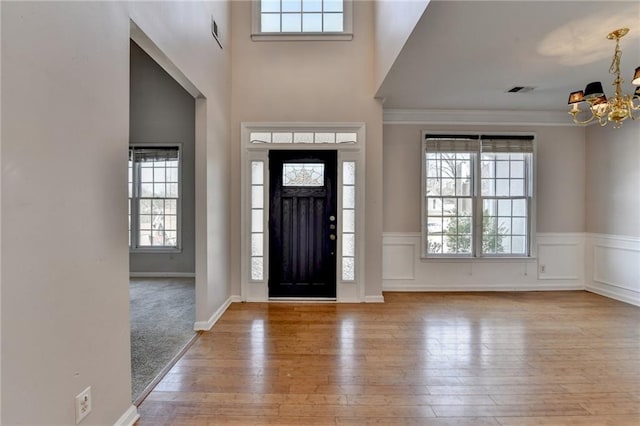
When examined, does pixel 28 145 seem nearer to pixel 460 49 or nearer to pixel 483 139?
pixel 460 49

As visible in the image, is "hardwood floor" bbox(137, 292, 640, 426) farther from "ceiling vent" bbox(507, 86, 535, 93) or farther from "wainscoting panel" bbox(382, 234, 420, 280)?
"ceiling vent" bbox(507, 86, 535, 93)

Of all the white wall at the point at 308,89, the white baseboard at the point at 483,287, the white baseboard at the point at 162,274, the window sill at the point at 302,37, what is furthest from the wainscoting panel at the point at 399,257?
the white baseboard at the point at 162,274

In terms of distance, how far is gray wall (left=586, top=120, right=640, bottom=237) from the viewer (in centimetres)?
435

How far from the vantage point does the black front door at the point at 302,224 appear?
14.5 feet

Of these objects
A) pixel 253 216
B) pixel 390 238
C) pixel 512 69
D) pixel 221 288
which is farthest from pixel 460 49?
pixel 221 288

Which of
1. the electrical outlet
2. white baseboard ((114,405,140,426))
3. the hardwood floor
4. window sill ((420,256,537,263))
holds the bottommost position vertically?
the hardwood floor

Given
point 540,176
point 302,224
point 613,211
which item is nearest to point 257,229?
point 302,224

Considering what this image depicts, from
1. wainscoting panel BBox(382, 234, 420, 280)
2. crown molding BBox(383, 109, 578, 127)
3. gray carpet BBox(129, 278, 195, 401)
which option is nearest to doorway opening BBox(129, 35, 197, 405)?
gray carpet BBox(129, 278, 195, 401)

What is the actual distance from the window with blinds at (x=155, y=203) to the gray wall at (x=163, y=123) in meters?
0.18

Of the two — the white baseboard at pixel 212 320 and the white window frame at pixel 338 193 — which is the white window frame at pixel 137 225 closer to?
the white window frame at pixel 338 193

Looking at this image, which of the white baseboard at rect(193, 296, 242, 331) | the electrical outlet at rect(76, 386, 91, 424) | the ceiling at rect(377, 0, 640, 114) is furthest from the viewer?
the white baseboard at rect(193, 296, 242, 331)

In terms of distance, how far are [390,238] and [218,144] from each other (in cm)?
279

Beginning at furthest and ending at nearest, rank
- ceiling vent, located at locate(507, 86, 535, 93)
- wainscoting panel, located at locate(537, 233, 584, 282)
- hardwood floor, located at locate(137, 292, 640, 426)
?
wainscoting panel, located at locate(537, 233, 584, 282) → ceiling vent, located at locate(507, 86, 535, 93) → hardwood floor, located at locate(137, 292, 640, 426)

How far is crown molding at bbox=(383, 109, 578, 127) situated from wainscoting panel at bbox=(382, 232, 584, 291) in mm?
1728
